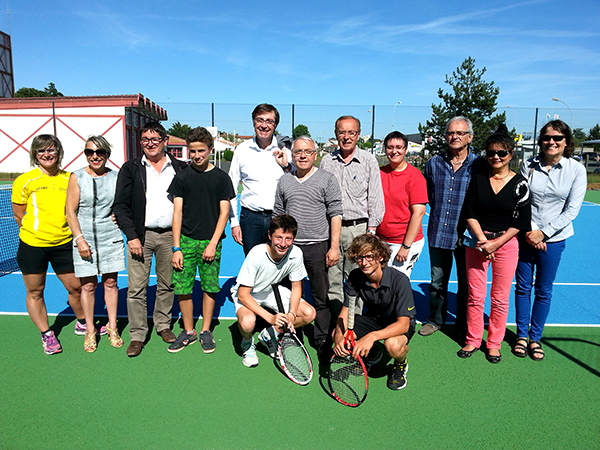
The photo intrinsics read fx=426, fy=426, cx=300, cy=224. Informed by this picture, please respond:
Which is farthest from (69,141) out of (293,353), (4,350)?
(293,353)

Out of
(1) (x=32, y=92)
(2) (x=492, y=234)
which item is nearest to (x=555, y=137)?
(2) (x=492, y=234)

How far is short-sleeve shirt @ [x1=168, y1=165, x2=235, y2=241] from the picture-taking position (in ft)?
12.9

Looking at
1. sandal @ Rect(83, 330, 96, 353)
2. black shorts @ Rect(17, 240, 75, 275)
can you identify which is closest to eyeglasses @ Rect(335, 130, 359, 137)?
black shorts @ Rect(17, 240, 75, 275)

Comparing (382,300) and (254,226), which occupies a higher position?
(254,226)

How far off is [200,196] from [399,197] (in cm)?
188

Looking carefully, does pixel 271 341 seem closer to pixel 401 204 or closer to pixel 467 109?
pixel 401 204

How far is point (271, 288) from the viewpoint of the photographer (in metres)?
3.96

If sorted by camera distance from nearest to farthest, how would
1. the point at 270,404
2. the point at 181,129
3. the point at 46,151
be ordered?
1. the point at 270,404
2. the point at 46,151
3. the point at 181,129

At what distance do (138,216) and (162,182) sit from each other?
39cm

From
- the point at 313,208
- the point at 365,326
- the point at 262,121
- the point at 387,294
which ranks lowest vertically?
the point at 365,326

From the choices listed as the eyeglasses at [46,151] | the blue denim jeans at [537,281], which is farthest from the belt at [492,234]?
the eyeglasses at [46,151]

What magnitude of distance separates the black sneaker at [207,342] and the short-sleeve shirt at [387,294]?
1488 millimetres

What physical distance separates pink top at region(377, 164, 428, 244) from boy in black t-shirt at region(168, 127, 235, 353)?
1.51 metres

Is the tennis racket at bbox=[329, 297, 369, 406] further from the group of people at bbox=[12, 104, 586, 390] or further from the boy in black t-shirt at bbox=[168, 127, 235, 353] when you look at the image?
the boy in black t-shirt at bbox=[168, 127, 235, 353]
